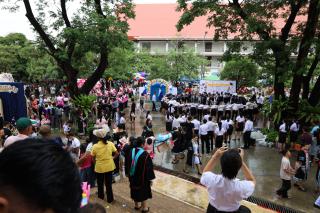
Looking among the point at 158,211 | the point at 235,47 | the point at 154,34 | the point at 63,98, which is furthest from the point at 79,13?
the point at 154,34

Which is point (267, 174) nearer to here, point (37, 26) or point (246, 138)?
point (246, 138)

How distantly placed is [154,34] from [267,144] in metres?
33.2

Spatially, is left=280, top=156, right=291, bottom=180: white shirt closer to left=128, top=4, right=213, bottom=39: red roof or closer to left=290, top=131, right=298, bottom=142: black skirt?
left=290, top=131, right=298, bottom=142: black skirt

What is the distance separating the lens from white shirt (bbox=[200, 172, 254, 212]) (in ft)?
11.1

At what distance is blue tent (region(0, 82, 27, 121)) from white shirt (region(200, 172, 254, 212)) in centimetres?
1355

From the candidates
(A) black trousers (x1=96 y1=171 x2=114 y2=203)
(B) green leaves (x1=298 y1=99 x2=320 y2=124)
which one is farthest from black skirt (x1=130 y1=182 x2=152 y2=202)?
(B) green leaves (x1=298 y1=99 x2=320 y2=124)

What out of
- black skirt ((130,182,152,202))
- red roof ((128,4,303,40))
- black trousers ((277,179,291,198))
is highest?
red roof ((128,4,303,40))

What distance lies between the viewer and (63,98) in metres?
18.0

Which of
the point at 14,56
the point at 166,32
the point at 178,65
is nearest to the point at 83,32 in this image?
the point at 178,65

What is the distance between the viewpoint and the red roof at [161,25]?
43719 millimetres

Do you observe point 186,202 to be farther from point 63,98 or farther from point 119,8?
point 63,98

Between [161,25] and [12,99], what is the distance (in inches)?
1307

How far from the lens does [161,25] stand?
45.4 metres

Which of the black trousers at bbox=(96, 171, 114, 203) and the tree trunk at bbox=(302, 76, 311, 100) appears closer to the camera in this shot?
the black trousers at bbox=(96, 171, 114, 203)
